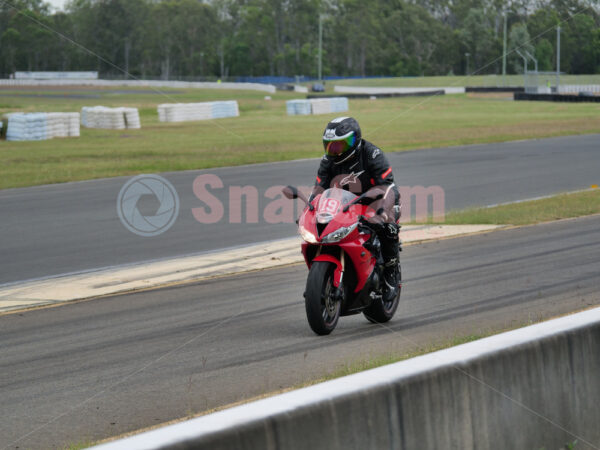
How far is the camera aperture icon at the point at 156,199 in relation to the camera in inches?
604

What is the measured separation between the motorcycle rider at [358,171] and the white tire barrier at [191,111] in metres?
38.4

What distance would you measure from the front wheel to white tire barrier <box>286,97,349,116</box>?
147ft

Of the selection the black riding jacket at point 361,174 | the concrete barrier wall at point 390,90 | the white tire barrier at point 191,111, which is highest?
the concrete barrier wall at point 390,90

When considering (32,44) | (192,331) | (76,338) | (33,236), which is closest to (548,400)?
(192,331)

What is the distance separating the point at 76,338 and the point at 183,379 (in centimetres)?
182

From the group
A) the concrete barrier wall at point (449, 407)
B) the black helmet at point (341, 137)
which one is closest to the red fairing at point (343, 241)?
the black helmet at point (341, 137)

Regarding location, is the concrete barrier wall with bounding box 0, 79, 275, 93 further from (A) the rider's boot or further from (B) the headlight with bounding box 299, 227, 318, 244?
(B) the headlight with bounding box 299, 227, 318, 244

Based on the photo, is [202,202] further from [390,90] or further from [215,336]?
[390,90]

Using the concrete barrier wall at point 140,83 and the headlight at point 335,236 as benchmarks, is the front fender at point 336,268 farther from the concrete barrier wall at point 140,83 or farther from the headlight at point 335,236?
the concrete barrier wall at point 140,83

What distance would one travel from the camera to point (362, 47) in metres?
169

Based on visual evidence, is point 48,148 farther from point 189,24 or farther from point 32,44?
point 189,24

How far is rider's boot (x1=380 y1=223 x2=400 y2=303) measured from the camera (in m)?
7.63

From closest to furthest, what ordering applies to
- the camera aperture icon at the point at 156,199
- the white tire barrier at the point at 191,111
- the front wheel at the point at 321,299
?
the front wheel at the point at 321,299 → the camera aperture icon at the point at 156,199 → the white tire barrier at the point at 191,111

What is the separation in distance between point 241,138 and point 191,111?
472 inches
